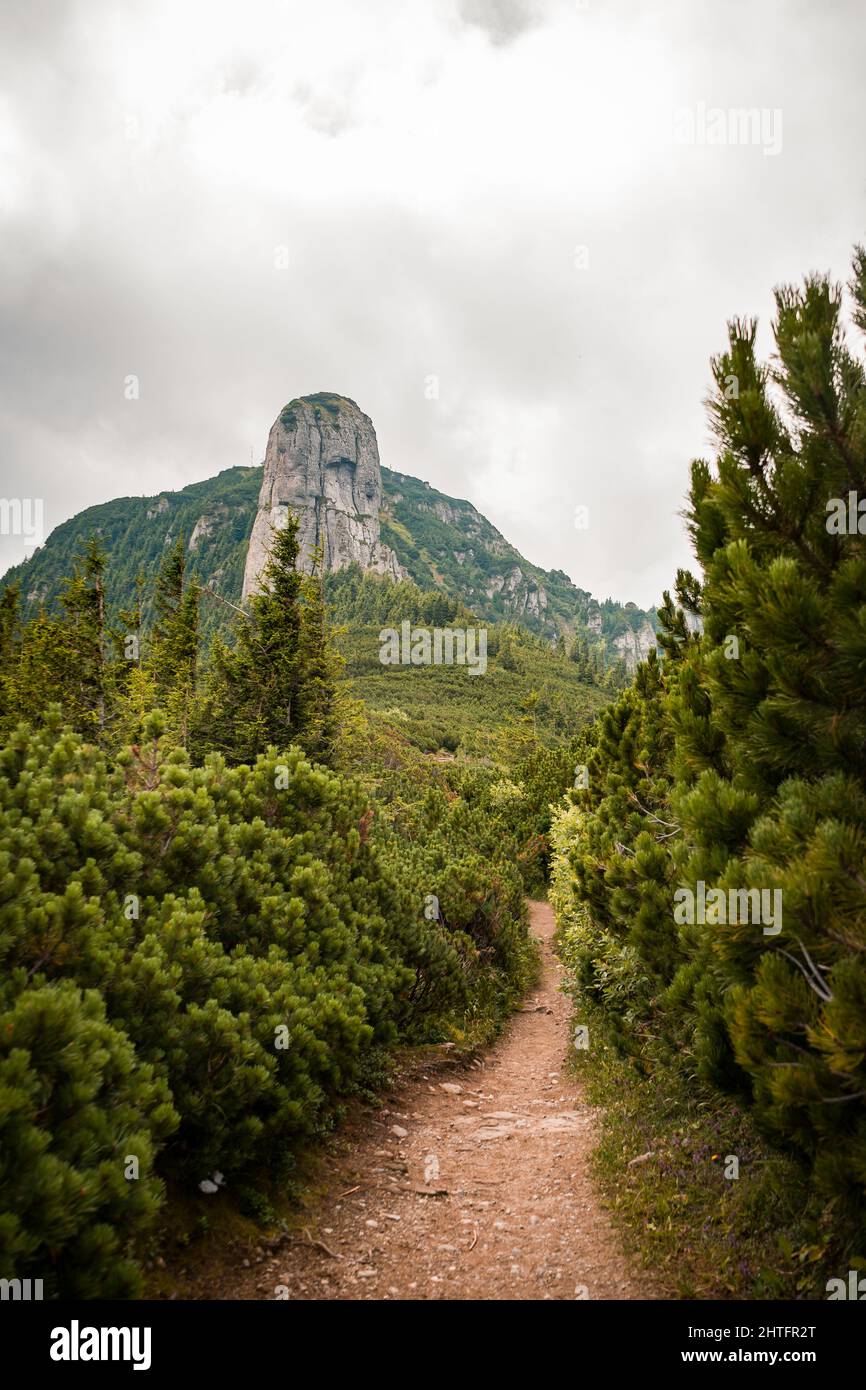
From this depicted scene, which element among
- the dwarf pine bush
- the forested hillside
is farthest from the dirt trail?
the dwarf pine bush

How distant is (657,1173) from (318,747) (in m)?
13.9

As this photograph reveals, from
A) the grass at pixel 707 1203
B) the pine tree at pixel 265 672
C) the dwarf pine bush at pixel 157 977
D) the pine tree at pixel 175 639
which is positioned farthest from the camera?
the pine tree at pixel 175 639

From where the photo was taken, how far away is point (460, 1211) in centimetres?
526

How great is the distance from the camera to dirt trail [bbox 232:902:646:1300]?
4160 mm

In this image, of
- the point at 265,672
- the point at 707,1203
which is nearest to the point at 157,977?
the point at 707,1203

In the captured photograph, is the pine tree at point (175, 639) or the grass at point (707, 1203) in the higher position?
the pine tree at point (175, 639)

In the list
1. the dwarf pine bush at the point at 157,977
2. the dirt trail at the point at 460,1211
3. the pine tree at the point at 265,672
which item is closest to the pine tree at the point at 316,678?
the pine tree at the point at 265,672

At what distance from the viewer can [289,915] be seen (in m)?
5.95

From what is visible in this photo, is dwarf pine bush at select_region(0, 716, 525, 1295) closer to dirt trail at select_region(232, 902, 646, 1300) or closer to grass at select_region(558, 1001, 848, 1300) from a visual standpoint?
dirt trail at select_region(232, 902, 646, 1300)

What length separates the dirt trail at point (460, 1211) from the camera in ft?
13.6

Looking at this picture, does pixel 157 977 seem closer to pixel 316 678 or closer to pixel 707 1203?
pixel 707 1203

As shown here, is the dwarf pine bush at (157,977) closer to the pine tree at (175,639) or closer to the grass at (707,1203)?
the grass at (707,1203)

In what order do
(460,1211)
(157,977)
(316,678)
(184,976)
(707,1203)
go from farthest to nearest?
(316,678), (460,1211), (707,1203), (184,976), (157,977)
